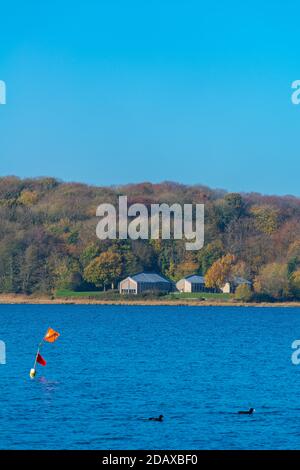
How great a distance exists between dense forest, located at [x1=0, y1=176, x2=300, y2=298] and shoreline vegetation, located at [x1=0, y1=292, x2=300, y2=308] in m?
1.28

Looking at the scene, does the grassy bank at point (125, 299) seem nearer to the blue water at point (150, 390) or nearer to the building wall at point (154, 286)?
the building wall at point (154, 286)

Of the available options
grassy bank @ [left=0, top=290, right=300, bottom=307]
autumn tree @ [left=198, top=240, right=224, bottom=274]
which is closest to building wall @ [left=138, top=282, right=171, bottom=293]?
grassy bank @ [left=0, top=290, right=300, bottom=307]

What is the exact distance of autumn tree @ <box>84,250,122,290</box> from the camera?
158 meters

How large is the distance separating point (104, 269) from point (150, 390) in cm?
10493

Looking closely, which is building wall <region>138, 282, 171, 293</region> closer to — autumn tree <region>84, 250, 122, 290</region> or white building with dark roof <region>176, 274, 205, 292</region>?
white building with dark roof <region>176, 274, 205, 292</region>

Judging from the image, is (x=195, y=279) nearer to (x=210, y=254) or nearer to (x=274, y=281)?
(x=210, y=254)

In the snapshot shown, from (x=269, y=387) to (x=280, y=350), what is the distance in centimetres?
2659

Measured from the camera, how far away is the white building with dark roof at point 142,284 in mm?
161500

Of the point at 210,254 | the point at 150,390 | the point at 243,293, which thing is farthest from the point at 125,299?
the point at 150,390

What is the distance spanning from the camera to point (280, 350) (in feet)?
270

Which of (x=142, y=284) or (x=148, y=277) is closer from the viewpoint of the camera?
(x=142, y=284)

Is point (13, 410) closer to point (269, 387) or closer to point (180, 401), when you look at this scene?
point (180, 401)

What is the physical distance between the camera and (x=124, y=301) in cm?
16500
